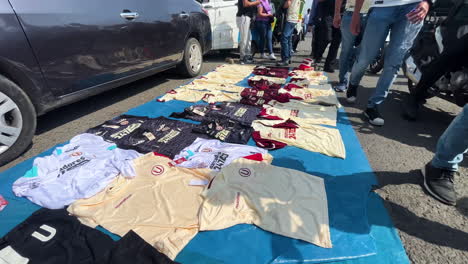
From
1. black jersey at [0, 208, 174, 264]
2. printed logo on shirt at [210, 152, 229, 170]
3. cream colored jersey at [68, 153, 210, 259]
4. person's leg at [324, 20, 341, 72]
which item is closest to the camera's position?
black jersey at [0, 208, 174, 264]

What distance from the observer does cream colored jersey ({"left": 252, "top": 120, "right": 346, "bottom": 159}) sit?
240 centimetres

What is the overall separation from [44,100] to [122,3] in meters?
1.55

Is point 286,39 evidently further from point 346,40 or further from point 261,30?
point 346,40

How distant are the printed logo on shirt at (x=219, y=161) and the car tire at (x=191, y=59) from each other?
2963mm

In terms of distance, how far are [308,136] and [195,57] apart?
10.6 feet

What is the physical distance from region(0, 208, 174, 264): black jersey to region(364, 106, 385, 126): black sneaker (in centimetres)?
294

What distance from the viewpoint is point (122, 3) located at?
2.94 metres

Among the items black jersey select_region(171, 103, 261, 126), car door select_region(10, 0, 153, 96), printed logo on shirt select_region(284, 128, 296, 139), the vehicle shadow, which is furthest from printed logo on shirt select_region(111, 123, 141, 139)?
printed logo on shirt select_region(284, 128, 296, 139)

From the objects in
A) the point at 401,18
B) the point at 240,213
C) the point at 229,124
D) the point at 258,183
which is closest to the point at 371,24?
the point at 401,18

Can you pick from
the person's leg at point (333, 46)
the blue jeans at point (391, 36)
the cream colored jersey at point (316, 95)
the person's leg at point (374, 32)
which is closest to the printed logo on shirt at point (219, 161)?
the cream colored jersey at point (316, 95)

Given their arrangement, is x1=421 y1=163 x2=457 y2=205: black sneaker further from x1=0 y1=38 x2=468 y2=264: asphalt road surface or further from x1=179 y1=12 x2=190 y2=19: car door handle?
x1=179 y1=12 x2=190 y2=19: car door handle

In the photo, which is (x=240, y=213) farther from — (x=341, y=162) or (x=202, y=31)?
(x=202, y=31)

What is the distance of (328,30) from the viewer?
5.68m

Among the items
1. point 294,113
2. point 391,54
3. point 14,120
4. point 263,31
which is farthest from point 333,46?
point 14,120
